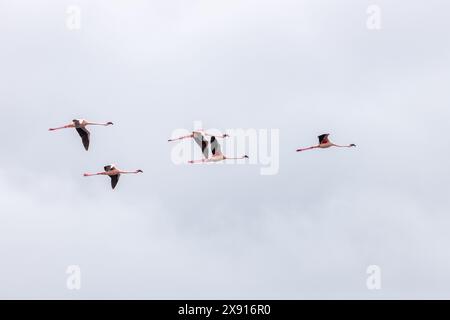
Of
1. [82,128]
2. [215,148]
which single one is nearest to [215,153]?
[215,148]

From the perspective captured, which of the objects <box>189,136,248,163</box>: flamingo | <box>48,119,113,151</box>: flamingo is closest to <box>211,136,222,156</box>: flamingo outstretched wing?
<box>189,136,248,163</box>: flamingo

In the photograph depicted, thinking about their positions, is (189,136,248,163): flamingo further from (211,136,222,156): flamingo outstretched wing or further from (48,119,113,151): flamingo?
(48,119,113,151): flamingo

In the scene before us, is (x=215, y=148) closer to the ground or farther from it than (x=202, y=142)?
closer to the ground

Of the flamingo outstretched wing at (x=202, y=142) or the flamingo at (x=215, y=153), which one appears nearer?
the flamingo outstretched wing at (x=202, y=142)

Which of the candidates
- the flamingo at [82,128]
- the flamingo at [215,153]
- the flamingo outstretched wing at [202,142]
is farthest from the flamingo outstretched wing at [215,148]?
the flamingo at [82,128]

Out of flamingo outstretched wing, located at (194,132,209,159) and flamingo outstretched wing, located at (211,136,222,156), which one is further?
flamingo outstretched wing, located at (211,136,222,156)

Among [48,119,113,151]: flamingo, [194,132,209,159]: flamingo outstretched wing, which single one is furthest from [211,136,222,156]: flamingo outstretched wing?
[48,119,113,151]: flamingo

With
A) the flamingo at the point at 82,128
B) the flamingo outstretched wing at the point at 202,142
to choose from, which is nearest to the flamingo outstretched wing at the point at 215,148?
the flamingo outstretched wing at the point at 202,142

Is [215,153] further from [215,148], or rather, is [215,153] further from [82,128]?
[82,128]

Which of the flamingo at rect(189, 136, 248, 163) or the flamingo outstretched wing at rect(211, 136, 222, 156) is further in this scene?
the flamingo outstretched wing at rect(211, 136, 222, 156)

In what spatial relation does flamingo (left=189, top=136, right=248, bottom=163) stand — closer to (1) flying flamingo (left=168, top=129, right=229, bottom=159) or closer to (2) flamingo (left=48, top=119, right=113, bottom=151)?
(1) flying flamingo (left=168, top=129, right=229, bottom=159)

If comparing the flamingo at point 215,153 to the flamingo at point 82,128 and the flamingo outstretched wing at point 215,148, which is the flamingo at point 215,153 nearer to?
the flamingo outstretched wing at point 215,148
